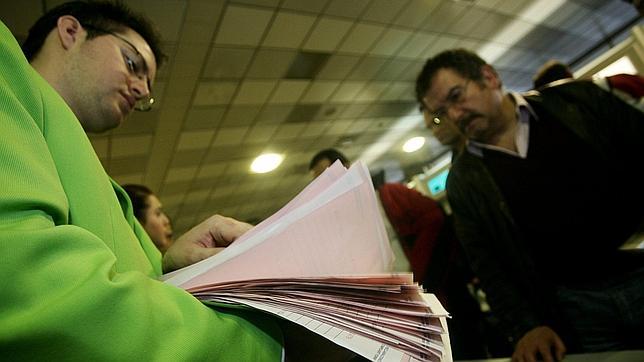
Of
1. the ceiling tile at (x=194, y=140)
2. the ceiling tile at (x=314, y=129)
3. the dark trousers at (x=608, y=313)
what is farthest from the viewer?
the ceiling tile at (x=314, y=129)

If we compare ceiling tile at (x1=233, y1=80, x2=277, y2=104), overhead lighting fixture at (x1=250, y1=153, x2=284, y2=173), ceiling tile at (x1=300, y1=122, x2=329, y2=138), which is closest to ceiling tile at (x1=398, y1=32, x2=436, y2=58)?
ceiling tile at (x1=300, y1=122, x2=329, y2=138)

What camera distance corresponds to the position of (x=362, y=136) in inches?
260

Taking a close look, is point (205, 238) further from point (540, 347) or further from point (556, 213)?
point (556, 213)

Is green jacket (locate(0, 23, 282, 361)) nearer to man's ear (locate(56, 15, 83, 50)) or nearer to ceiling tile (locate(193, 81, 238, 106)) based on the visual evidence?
man's ear (locate(56, 15, 83, 50))

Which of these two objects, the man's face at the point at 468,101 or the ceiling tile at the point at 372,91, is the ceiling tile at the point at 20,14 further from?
the ceiling tile at the point at 372,91

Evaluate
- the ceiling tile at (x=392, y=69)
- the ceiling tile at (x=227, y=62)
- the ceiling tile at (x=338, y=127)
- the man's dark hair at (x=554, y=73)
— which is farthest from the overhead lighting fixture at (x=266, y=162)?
the man's dark hair at (x=554, y=73)

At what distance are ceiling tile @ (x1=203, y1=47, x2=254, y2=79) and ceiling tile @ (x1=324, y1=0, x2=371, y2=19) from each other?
1.02 meters

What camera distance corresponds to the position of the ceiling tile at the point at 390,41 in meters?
4.18

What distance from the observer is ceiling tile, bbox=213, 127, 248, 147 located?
16.0ft

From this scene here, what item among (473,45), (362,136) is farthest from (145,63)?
(362,136)

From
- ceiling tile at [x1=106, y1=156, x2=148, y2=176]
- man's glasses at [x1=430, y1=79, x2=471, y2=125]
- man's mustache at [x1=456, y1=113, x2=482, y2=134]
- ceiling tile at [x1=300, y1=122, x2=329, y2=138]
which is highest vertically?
ceiling tile at [x1=300, y1=122, x2=329, y2=138]

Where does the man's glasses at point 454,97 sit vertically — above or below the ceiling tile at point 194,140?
below

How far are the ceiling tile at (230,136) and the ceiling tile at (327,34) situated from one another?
1759 mm

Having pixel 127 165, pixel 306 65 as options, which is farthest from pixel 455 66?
pixel 127 165
